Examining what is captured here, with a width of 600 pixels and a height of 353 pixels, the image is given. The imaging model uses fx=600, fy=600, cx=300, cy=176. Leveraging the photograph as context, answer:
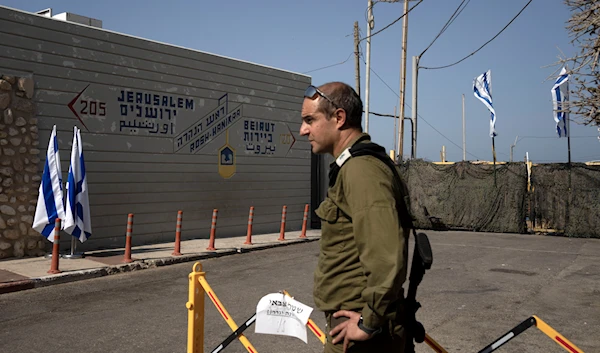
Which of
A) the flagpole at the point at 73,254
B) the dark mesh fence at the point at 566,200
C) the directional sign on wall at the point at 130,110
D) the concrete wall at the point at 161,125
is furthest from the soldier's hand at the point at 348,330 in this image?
the dark mesh fence at the point at 566,200

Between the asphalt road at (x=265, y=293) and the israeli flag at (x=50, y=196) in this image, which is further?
the israeli flag at (x=50, y=196)

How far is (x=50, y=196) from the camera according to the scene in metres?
11.2

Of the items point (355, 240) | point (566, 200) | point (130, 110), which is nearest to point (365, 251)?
point (355, 240)

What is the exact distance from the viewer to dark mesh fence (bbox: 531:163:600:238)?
1753 centimetres

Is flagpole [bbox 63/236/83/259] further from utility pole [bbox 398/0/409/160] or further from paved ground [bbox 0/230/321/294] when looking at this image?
utility pole [bbox 398/0/409/160]

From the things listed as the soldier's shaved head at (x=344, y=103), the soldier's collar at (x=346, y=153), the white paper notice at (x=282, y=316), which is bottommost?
the white paper notice at (x=282, y=316)

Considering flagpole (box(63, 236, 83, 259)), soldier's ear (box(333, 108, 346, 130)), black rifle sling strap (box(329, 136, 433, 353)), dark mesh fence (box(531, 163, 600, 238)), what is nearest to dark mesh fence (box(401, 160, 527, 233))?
dark mesh fence (box(531, 163, 600, 238))

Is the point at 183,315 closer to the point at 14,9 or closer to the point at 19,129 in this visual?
the point at 19,129

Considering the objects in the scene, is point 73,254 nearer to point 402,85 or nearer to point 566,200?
point 566,200

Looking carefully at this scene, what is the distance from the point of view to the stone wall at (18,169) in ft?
37.3

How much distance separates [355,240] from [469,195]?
17.8 m

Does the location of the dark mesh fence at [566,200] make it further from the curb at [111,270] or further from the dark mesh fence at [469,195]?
the curb at [111,270]

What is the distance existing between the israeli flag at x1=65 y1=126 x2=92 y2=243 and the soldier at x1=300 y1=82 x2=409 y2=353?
9.32 metres

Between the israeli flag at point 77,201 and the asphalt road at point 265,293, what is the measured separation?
1.39m
